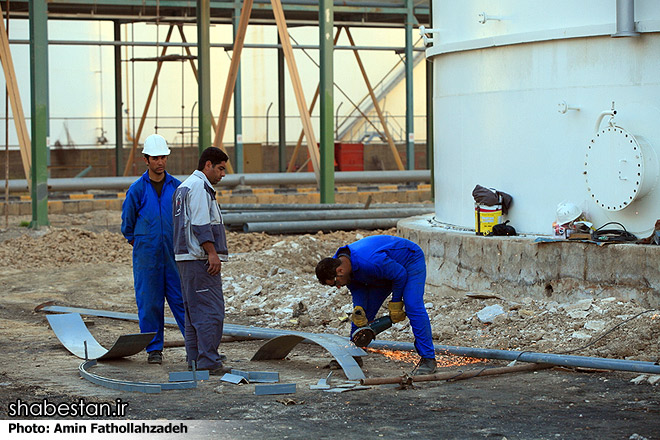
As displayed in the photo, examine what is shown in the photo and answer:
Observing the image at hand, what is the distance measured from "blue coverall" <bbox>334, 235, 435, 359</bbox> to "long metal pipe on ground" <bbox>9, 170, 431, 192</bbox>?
14508 mm

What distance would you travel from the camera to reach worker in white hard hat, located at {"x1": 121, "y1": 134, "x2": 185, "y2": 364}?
7773mm

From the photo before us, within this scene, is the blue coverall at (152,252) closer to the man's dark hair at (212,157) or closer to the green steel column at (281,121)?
the man's dark hair at (212,157)

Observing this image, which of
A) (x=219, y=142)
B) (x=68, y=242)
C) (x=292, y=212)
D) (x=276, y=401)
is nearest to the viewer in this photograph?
(x=276, y=401)

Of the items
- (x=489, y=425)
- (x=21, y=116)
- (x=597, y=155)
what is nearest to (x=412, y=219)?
(x=597, y=155)

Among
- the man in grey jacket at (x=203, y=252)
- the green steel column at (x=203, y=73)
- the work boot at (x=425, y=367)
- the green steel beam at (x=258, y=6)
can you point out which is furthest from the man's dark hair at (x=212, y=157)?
the green steel beam at (x=258, y=6)

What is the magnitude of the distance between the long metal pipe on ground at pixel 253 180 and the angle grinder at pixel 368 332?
14563 mm

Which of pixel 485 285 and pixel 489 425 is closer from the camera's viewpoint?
pixel 489 425

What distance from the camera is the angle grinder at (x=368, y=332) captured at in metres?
7.01

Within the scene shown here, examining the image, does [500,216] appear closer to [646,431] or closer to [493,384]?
[493,384]

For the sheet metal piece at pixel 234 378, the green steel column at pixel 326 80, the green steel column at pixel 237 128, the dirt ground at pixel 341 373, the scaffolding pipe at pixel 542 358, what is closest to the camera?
the dirt ground at pixel 341 373

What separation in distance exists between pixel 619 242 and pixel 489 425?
3.33 meters

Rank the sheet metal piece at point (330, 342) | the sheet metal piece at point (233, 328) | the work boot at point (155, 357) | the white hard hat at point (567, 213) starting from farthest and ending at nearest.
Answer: the white hard hat at point (567, 213) → the work boot at point (155, 357) → the sheet metal piece at point (233, 328) → the sheet metal piece at point (330, 342)

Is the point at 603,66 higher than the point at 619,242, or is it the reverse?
the point at 603,66

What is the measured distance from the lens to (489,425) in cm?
566
